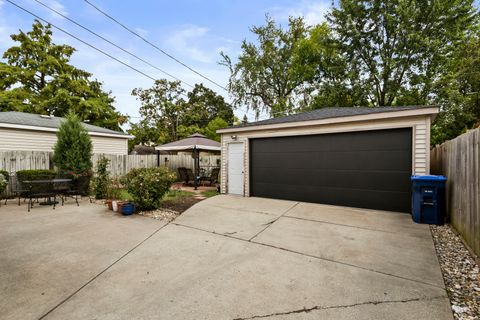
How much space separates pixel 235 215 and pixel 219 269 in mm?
2766

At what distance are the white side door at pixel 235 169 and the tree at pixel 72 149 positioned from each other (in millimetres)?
5393

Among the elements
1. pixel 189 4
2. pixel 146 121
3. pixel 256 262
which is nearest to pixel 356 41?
pixel 189 4

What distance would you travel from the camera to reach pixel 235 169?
8.74m

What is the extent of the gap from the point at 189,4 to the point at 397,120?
882 cm

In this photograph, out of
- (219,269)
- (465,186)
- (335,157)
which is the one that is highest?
(335,157)

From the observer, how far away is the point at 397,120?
575cm

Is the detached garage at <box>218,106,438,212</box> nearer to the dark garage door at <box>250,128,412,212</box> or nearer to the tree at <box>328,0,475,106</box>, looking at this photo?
the dark garage door at <box>250,128,412,212</box>

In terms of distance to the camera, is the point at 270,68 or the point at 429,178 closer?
the point at 429,178

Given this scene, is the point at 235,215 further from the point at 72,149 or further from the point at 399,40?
the point at 399,40

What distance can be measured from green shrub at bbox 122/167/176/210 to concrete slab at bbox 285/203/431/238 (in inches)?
132

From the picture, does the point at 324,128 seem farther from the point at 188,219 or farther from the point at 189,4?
the point at 189,4

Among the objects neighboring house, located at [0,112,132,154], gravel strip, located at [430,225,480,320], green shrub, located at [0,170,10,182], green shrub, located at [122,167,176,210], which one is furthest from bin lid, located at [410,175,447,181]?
neighboring house, located at [0,112,132,154]

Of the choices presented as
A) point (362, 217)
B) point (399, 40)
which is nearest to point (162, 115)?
point (399, 40)

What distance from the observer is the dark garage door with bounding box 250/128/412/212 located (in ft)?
19.0
